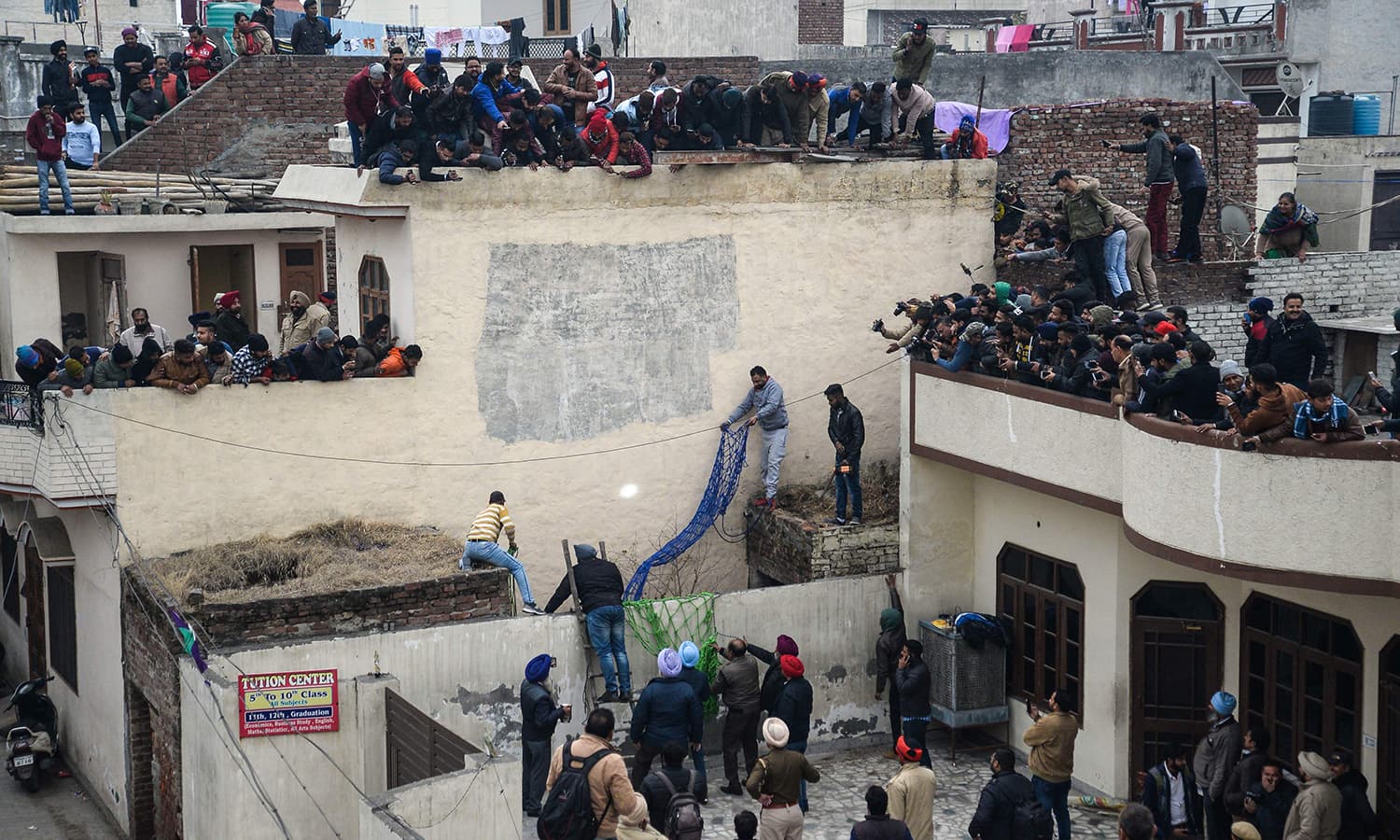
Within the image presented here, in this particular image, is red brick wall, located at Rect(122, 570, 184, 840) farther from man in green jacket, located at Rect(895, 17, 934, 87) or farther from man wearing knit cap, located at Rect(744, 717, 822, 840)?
man in green jacket, located at Rect(895, 17, 934, 87)

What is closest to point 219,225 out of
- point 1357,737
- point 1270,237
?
point 1270,237

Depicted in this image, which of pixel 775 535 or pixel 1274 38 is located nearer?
pixel 775 535

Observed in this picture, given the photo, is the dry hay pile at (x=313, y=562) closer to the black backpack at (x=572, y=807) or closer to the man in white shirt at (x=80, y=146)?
the black backpack at (x=572, y=807)

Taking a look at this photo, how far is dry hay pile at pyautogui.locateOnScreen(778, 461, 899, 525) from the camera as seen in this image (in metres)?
19.7

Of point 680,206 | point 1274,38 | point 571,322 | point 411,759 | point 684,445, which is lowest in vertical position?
point 411,759

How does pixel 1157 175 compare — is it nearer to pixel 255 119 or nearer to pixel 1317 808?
pixel 1317 808

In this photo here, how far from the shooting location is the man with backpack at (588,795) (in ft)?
42.1

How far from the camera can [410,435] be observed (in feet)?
62.3

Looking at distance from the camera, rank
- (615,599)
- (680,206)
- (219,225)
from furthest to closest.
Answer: (219,225)
(680,206)
(615,599)

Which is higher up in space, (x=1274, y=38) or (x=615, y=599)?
(x=1274, y=38)

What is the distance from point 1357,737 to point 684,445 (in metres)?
8.74

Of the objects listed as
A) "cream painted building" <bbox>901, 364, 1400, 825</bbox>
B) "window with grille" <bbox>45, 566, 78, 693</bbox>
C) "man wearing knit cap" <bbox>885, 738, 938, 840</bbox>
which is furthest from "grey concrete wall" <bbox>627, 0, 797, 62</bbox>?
"man wearing knit cap" <bbox>885, 738, 938, 840</bbox>

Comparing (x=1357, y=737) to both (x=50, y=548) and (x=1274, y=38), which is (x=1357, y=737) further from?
(x=1274, y=38)

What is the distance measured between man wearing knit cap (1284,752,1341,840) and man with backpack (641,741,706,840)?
453 cm
